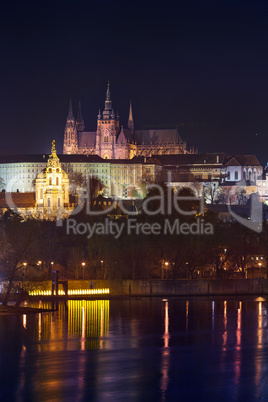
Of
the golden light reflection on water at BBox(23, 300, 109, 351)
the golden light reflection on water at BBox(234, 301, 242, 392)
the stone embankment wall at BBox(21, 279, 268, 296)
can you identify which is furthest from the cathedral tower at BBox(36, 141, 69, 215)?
the golden light reflection on water at BBox(234, 301, 242, 392)

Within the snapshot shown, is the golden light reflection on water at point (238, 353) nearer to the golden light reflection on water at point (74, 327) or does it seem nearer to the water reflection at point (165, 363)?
the water reflection at point (165, 363)

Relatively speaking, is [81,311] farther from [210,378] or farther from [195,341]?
[210,378]

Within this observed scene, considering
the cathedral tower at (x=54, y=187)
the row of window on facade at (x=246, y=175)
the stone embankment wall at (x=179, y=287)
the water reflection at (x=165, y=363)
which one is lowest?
the water reflection at (x=165, y=363)

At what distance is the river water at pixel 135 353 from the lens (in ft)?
106

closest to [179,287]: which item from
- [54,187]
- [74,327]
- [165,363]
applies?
[74,327]

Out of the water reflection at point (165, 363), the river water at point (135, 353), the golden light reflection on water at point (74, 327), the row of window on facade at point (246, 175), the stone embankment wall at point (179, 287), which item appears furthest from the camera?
the row of window on facade at point (246, 175)

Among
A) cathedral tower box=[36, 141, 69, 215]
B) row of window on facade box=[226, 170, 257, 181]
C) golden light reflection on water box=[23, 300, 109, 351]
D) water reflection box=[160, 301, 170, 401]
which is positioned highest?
row of window on facade box=[226, 170, 257, 181]

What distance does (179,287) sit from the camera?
6059cm

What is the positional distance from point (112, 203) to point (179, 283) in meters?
72.6

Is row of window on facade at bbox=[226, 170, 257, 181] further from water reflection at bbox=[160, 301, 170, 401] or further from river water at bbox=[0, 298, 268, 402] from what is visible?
water reflection at bbox=[160, 301, 170, 401]

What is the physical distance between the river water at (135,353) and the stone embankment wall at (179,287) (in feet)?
14.6

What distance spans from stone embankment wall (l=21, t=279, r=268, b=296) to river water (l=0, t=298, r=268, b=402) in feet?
14.6

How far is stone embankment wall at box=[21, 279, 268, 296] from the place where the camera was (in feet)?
195

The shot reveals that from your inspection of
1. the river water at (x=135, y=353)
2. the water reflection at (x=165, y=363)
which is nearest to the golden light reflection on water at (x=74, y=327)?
the river water at (x=135, y=353)
